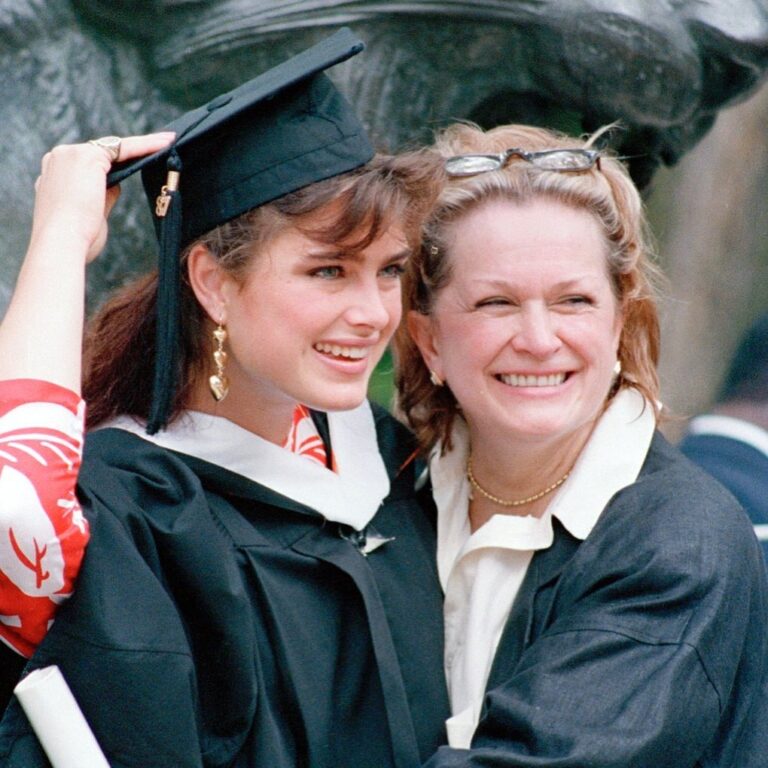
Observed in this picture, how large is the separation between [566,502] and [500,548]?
15 cm

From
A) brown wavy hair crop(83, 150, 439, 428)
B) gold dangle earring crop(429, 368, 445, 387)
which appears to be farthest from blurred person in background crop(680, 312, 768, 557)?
brown wavy hair crop(83, 150, 439, 428)

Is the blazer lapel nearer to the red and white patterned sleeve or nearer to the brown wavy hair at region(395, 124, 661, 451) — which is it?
the brown wavy hair at region(395, 124, 661, 451)

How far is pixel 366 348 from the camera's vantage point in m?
2.40

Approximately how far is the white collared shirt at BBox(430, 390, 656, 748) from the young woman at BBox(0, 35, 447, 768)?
0.12 feet

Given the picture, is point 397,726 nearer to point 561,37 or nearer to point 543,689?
point 543,689

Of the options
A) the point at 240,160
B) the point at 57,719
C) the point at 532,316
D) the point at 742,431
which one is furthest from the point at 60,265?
the point at 742,431

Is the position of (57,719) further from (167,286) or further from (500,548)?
(500,548)

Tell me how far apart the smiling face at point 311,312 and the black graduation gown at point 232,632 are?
18 centimetres

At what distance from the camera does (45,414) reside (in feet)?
6.77

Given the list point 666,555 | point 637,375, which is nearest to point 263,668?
point 666,555

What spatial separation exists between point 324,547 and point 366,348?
12.4 inches

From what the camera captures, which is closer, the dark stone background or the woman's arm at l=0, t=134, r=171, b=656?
the woman's arm at l=0, t=134, r=171, b=656

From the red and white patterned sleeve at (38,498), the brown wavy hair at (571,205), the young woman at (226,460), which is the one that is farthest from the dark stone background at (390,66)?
the red and white patterned sleeve at (38,498)

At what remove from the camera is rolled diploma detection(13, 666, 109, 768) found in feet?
6.72
